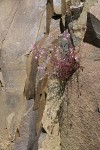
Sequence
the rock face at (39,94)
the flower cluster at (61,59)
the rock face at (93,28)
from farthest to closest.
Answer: the flower cluster at (61,59), the rock face at (93,28), the rock face at (39,94)

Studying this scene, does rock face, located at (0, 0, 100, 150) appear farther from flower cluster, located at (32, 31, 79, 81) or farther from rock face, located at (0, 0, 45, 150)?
flower cluster, located at (32, 31, 79, 81)

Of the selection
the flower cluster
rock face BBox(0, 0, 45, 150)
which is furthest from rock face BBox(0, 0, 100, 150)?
the flower cluster

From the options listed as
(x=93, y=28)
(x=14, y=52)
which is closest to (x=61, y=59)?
(x=93, y=28)

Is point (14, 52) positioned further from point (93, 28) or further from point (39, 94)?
point (93, 28)

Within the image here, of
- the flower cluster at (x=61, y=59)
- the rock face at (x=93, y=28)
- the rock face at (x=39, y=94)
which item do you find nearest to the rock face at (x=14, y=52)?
the rock face at (x=39, y=94)

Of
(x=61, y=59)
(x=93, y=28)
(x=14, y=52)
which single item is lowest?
(x=14, y=52)

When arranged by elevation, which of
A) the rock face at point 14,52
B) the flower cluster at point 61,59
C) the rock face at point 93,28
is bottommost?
the rock face at point 14,52

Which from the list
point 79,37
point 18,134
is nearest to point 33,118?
point 18,134

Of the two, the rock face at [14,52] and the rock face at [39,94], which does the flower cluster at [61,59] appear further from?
the rock face at [14,52]

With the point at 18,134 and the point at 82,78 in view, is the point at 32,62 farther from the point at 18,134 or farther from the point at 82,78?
the point at 82,78

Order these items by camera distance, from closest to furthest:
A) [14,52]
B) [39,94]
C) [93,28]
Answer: [93,28] → [39,94] → [14,52]

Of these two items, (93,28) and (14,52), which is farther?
(14,52)

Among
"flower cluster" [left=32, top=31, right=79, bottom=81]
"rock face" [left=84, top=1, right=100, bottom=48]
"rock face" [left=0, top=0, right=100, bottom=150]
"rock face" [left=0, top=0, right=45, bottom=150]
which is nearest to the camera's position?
"rock face" [left=0, top=0, right=100, bottom=150]
